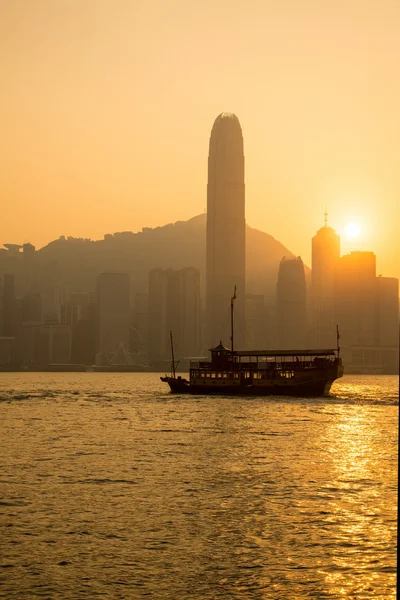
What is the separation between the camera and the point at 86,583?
30406mm

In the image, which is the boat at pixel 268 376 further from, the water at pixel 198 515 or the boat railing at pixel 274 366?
the water at pixel 198 515

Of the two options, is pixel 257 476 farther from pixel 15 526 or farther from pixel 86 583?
pixel 86 583

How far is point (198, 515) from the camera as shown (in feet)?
143

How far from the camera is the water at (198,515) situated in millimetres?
30828

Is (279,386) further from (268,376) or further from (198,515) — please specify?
(198,515)

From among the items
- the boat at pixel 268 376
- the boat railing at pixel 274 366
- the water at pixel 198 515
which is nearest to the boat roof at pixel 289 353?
the boat at pixel 268 376

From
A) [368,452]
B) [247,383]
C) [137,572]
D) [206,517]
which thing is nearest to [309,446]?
[368,452]

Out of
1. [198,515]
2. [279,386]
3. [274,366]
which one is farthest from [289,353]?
[198,515]

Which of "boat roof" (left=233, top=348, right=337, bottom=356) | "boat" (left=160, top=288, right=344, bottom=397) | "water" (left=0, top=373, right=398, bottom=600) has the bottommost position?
"water" (left=0, top=373, right=398, bottom=600)

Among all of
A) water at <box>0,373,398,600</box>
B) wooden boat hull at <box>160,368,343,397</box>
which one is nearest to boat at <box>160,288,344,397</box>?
wooden boat hull at <box>160,368,343,397</box>

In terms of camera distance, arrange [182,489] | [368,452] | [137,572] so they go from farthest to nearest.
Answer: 1. [368,452]
2. [182,489]
3. [137,572]

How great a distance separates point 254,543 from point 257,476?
859 inches

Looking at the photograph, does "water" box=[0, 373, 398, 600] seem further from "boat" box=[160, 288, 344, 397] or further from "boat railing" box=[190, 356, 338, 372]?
"boat railing" box=[190, 356, 338, 372]

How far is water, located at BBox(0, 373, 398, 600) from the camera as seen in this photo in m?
30.8
